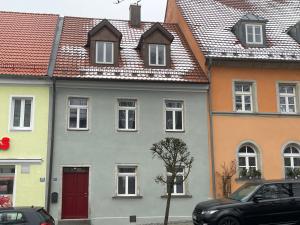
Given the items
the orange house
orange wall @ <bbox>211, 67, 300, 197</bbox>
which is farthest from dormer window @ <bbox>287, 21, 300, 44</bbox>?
orange wall @ <bbox>211, 67, 300, 197</bbox>

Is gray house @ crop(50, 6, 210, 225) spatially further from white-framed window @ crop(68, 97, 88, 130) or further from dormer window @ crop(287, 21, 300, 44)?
dormer window @ crop(287, 21, 300, 44)

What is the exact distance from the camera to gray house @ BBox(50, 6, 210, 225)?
19.5m

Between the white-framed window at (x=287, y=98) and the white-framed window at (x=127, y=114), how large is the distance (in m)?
6.92

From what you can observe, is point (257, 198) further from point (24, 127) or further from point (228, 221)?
point (24, 127)

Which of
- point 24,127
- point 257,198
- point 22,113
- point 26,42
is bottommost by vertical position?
point 257,198

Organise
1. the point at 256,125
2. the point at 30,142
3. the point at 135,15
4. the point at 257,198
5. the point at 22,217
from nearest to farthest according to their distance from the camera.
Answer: the point at 22,217 < the point at 257,198 < the point at 30,142 < the point at 256,125 < the point at 135,15

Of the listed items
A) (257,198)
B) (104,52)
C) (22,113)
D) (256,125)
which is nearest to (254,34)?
(256,125)

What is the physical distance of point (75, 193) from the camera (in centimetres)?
1956

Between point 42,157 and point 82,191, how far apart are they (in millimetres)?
2184

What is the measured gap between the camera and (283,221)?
45.6 feet

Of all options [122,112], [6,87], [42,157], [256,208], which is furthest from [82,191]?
[256,208]

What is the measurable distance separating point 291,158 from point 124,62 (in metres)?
8.81

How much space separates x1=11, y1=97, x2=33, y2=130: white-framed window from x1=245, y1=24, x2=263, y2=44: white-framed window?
1093 centimetres

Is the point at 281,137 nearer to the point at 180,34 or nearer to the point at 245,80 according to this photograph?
the point at 245,80
